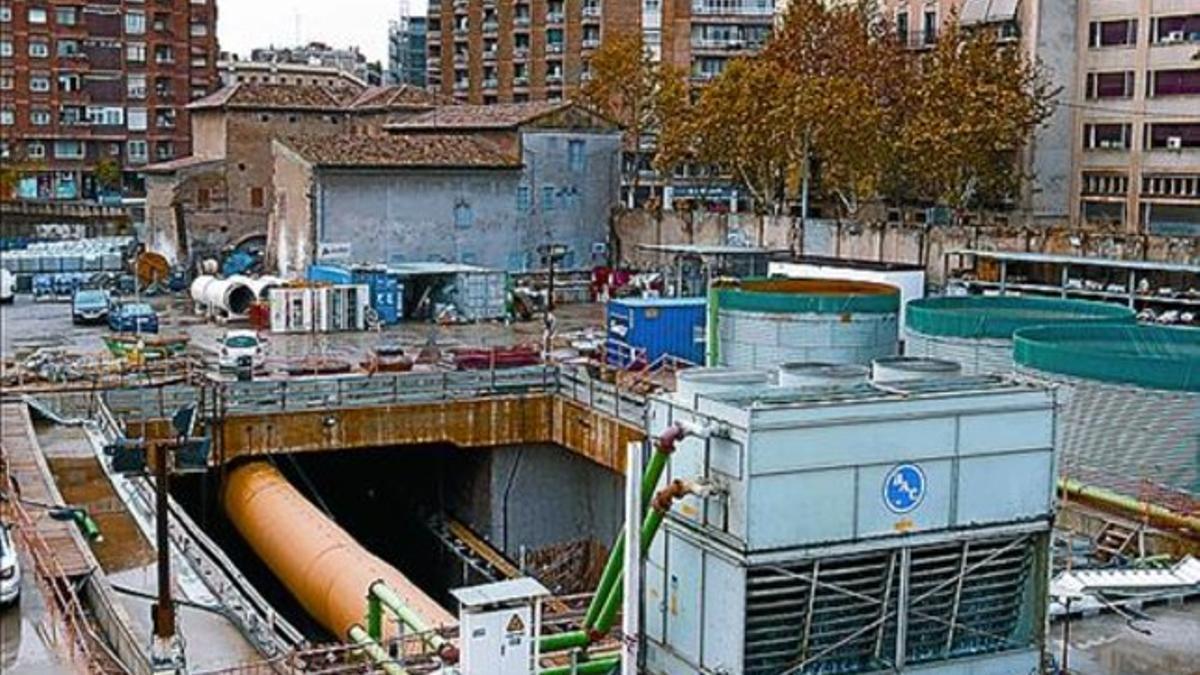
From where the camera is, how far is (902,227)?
48156 millimetres

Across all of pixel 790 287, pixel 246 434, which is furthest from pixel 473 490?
pixel 790 287

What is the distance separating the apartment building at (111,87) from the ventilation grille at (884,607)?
253 feet

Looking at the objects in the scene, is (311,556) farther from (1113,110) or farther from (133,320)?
(1113,110)

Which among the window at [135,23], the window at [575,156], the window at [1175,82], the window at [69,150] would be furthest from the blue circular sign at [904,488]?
the window at [135,23]

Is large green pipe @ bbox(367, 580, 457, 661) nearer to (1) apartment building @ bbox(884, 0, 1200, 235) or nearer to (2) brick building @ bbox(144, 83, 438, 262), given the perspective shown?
(2) brick building @ bbox(144, 83, 438, 262)

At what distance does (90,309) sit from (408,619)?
31867 millimetres

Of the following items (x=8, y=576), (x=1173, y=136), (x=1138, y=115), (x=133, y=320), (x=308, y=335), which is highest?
(x=1138, y=115)

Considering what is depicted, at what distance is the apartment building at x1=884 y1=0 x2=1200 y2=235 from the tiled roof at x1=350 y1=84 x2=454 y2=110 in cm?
2349

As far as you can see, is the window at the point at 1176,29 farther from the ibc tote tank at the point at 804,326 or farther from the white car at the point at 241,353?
the white car at the point at 241,353

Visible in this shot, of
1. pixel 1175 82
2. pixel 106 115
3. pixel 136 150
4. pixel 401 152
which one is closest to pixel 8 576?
pixel 401 152

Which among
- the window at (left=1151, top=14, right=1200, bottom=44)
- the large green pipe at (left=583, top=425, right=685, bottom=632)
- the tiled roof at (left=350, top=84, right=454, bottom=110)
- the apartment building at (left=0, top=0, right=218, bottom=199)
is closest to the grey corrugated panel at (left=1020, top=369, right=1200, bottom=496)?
the large green pipe at (left=583, top=425, right=685, bottom=632)

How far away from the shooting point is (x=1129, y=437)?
2494 cm

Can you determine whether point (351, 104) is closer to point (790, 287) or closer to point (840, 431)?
point (790, 287)

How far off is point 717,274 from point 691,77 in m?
39.1
